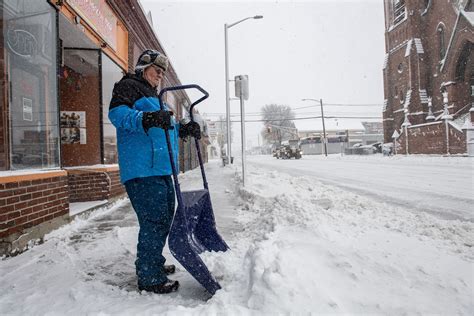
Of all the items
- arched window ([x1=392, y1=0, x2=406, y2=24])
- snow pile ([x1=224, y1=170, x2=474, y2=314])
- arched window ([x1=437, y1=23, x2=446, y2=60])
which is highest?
arched window ([x1=392, y1=0, x2=406, y2=24])

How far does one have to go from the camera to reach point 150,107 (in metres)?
2.64

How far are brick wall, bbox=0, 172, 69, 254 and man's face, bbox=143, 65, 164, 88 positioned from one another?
214 centimetres

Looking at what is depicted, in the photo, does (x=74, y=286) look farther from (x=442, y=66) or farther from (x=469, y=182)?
(x=442, y=66)

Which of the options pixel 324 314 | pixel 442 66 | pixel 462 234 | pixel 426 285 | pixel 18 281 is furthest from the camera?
pixel 442 66

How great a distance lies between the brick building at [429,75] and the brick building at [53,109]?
23.3 m

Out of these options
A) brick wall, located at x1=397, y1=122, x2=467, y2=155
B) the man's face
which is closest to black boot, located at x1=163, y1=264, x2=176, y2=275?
the man's face

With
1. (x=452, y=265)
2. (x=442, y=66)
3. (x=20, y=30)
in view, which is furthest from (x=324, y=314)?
(x=442, y=66)

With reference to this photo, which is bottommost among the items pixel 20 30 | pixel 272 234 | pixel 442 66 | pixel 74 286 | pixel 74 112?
pixel 74 286

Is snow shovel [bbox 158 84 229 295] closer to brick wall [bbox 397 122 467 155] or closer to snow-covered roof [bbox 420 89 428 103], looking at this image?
brick wall [bbox 397 122 467 155]

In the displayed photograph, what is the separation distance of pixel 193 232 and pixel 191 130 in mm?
873

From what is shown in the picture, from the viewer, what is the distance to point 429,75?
32.5m

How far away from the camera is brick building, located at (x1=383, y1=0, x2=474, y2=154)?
84.1 ft

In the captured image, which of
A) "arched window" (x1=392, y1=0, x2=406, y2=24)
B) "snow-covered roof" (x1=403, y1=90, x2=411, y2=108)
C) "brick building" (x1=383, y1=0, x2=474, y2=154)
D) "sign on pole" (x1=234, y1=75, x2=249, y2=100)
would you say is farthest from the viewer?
"arched window" (x1=392, y1=0, x2=406, y2=24)

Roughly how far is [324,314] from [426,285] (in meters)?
0.86
